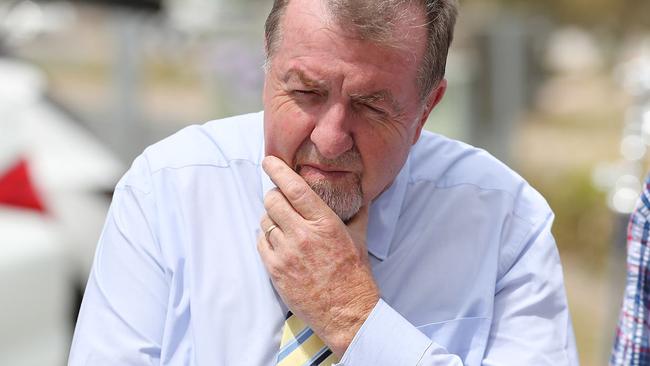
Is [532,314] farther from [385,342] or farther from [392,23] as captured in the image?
[392,23]

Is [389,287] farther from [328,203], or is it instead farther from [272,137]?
[272,137]

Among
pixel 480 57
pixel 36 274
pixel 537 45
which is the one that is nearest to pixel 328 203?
pixel 36 274

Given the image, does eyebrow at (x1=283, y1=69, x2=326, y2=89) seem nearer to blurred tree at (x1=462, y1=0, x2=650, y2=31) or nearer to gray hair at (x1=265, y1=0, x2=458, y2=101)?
gray hair at (x1=265, y1=0, x2=458, y2=101)

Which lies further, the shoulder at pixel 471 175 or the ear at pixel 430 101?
the shoulder at pixel 471 175

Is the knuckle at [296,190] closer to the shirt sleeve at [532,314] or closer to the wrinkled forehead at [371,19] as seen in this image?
the wrinkled forehead at [371,19]

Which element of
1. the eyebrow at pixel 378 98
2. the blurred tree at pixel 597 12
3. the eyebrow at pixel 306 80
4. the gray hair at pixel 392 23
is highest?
the gray hair at pixel 392 23

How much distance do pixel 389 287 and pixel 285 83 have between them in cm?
46

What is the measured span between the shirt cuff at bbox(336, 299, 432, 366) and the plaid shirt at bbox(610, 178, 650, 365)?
65 cm

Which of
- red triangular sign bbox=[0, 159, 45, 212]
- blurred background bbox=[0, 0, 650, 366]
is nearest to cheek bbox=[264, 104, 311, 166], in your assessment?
blurred background bbox=[0, 0, 650, 366]

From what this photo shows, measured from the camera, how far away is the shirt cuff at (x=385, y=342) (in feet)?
6.07

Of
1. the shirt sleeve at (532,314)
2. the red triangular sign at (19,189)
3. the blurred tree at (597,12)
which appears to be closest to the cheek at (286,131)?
the shirt sleeve at (532,314)

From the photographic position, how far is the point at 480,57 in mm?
8656

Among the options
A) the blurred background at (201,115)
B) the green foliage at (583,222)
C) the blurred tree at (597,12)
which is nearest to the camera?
the blurred background at (201,115)

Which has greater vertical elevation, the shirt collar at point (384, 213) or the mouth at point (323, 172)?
the mouth at point (323, 172)
